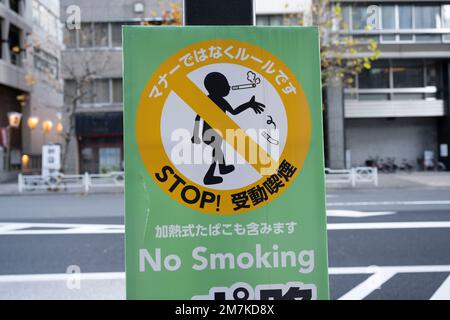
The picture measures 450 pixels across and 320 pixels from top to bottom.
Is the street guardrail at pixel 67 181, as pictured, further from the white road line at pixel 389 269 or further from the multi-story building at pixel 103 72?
the white road line at pixel 389 269

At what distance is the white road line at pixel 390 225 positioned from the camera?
8117 mm

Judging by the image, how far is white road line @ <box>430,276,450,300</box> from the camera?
4426 millimetres

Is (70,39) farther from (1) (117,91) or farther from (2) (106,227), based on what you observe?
(2) (106,227)

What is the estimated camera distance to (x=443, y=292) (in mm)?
4590

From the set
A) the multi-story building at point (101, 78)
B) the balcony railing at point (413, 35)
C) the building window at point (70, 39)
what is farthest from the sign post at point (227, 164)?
the balcony railing at point (413, 35)

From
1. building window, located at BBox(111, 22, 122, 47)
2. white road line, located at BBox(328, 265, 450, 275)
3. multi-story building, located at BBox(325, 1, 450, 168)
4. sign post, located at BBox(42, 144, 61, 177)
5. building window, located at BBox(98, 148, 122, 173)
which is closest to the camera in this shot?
white road line, located at BBox(328, 265, 450, 275)

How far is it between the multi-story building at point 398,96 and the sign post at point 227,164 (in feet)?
64.0

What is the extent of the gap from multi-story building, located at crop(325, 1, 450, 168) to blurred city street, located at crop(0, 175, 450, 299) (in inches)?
467

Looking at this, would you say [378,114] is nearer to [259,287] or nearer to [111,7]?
[111,7]

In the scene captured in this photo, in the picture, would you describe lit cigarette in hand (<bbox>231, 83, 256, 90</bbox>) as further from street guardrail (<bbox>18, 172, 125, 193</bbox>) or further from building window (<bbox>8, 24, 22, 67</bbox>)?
building window (<bbox>8, 24, 22, 67</bbox>)

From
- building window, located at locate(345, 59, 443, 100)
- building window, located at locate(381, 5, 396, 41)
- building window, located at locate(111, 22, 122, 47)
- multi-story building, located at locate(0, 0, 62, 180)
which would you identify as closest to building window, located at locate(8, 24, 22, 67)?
multi-story building, located at locate(0, 0, 62, 180)

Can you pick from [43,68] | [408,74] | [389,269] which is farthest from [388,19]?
[389,269]

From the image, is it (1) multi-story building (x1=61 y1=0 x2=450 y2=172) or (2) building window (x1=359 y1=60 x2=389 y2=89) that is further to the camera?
(2) building window (x1=359 y1=60 x2=389 y2=89)

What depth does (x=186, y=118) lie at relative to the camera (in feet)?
5.70
